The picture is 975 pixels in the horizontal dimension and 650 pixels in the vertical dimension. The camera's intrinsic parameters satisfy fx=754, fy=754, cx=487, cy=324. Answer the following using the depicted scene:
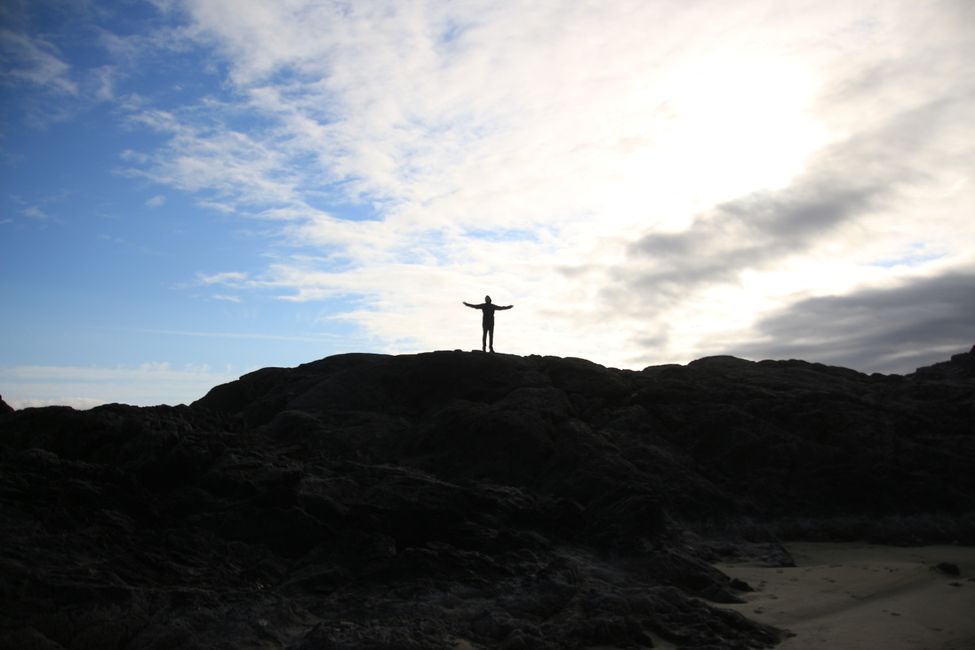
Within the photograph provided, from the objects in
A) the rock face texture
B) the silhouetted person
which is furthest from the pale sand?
the silhouetted person

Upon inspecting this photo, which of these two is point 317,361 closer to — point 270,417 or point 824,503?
point 270,417

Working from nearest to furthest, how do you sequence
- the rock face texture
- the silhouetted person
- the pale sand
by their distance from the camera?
the rock face texture, the pale sand, the silhouetted person

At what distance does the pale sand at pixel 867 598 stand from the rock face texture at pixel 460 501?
0.72 metres

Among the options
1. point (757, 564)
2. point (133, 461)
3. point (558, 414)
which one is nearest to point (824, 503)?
point (757, 564)

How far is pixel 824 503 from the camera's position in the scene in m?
18.3

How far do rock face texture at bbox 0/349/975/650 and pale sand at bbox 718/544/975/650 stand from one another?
721mm

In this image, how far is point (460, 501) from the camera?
13852 mm

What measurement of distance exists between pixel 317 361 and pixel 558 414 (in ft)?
32.9

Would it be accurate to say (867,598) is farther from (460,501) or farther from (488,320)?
(488,320)

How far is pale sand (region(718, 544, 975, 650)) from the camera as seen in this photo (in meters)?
10.9

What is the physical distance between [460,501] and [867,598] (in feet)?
23.6

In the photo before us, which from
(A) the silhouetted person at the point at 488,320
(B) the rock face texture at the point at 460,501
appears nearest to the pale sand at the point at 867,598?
(B) the rock face texture at the point at 460,501

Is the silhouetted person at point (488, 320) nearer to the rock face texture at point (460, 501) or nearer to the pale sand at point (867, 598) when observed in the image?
the rock face texture at point (460, 501)

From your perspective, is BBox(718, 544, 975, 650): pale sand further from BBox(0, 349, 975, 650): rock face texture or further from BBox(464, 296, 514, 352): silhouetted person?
BBox(464, 296, 514, 352): silhouetted person
